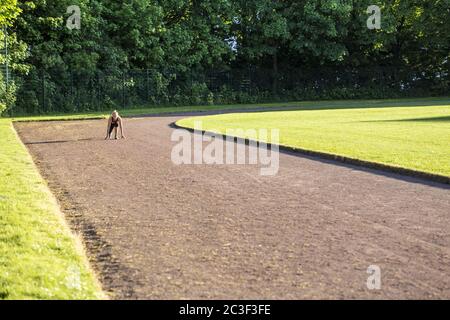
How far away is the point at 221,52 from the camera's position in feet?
155

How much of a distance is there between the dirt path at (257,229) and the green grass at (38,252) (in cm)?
23

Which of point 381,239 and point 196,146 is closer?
point 381,239

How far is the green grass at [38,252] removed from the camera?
187 inches

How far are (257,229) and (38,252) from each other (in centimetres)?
248

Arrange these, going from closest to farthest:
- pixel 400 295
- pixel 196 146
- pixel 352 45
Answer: pixel 400 295 < pixel 196 146 < pixel 352 45

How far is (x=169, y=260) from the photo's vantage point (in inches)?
228

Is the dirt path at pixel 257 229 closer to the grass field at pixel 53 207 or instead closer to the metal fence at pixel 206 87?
the grass field at pixel 53 207

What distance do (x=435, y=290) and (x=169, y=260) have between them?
2.41m

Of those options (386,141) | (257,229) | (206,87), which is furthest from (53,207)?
(206,87)

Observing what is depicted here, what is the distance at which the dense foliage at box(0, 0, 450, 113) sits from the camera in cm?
3919

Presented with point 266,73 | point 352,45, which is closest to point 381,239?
point 266,73

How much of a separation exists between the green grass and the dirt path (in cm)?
23
